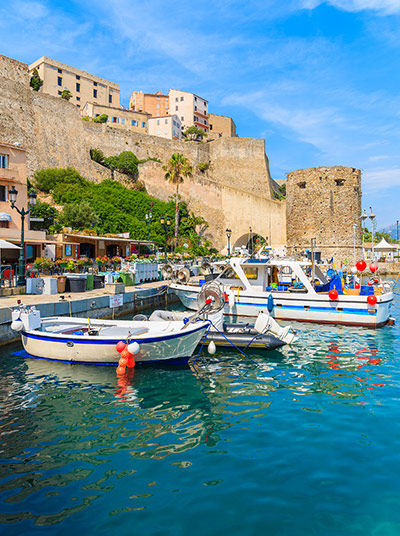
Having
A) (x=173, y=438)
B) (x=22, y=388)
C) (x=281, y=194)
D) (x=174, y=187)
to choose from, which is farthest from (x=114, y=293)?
(x=281, y=194)

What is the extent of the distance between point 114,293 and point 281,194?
170 feet

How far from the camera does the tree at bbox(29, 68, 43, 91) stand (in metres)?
51.2

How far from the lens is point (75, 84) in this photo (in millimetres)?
59812

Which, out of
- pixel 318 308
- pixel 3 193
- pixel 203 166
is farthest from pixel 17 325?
pixel 203 166

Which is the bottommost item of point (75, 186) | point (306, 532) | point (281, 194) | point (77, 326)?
point (306, 532)

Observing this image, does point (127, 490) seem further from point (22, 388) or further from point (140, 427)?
point (22, 388)

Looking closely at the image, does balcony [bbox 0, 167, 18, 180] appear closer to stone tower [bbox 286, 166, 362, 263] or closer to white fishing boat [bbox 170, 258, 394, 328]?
white fishing boat [bbox 170, 258, 394, 328]

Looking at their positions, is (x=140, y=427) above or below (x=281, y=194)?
below

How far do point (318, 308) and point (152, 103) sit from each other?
6936 cm

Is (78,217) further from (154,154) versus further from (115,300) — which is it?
(154,154)

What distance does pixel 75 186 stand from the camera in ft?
120

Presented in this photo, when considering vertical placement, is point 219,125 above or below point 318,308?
above

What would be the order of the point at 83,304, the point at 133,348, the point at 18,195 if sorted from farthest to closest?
the point at 18,195 < the point at 83,304 < the point at 133,348

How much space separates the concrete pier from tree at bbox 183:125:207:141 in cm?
4878
